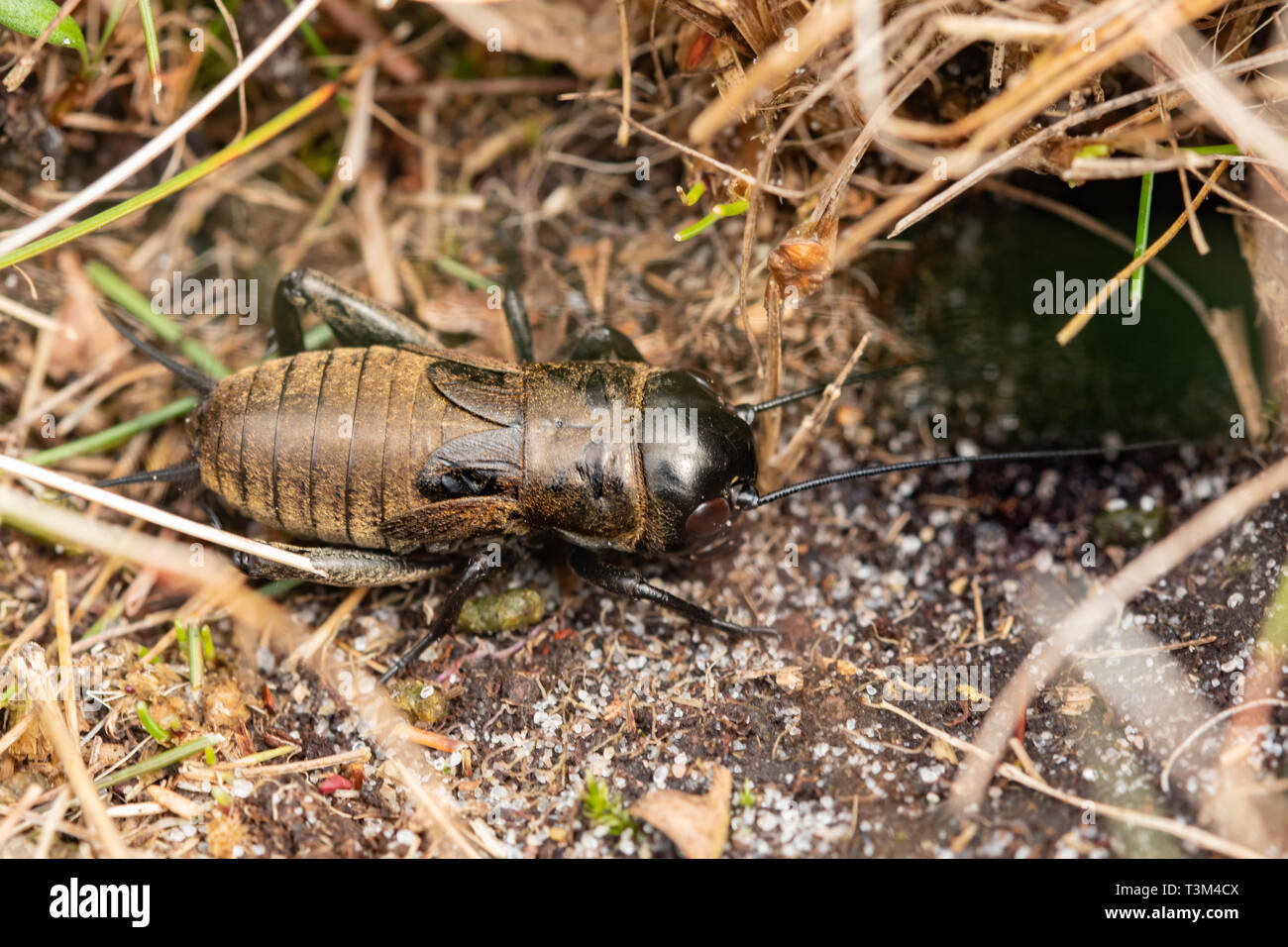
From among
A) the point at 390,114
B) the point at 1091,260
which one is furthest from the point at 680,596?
the point at 390,114

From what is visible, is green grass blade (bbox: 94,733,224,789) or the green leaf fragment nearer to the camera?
green grass blade (bbox: 94,733,224,789)

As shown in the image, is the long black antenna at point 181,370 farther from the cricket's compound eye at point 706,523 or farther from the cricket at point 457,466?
the cricket's compound eye at point 706,523

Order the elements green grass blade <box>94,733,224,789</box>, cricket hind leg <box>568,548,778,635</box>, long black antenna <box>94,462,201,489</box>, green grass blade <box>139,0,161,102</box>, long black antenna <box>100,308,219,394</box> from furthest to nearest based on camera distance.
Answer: long black antenna <box>100,308,219,394</box> → long black antenna <box>94,462,201,489</box> → cricket hind leg <box>568,548,778,635</box> → green grass blade <box>139,0,161,102</box> → green grass blade <box>94,733,224,789</box>

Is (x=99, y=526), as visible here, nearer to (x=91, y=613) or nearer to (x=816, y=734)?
(x=91, y=613)

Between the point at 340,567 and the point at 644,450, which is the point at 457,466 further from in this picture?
the point at 644,450

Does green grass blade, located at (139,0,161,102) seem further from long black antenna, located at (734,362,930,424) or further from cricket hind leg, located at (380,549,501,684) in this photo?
long black antenna, located at (734,362,930,424)

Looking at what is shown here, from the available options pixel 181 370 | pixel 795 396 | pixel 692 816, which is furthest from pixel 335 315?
pixel 692 816

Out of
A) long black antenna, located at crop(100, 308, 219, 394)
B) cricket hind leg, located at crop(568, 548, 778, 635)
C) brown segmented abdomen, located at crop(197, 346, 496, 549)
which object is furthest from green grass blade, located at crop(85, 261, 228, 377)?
cricket hind leg, located at crop(568, 548, 778, 635)
